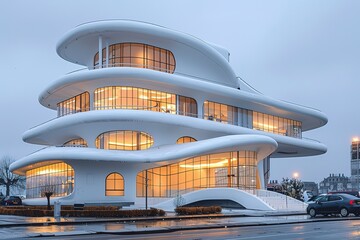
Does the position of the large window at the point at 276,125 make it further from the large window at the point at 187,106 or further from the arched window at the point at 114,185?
the arched window at the point at 114,185

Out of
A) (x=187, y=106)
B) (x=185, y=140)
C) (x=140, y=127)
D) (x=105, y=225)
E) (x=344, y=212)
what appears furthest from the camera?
(x=187, y=106)

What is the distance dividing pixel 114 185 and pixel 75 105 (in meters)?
12.4

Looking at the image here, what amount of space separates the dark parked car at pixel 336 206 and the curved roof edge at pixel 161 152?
13.5 meters

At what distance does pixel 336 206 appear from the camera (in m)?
34.2

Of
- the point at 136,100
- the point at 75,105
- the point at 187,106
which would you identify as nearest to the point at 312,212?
the point at 136,100

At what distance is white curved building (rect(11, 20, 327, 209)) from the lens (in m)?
46.8

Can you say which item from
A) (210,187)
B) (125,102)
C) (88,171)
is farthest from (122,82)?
(210,187)

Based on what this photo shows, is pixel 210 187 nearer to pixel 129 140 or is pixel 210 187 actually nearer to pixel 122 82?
pixel 129 140

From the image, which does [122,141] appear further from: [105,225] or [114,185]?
[105,225]

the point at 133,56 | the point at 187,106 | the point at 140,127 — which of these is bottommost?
the point at 140,127

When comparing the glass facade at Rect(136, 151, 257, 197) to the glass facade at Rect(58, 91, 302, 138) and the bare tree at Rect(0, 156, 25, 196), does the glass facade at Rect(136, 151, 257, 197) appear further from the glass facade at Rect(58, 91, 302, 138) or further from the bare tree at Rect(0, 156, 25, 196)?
the bare tree at Rect(0, 156, 25, 196)

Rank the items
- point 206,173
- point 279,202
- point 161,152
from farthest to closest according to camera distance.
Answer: point 206,173 < point 161,152 < point 279,202

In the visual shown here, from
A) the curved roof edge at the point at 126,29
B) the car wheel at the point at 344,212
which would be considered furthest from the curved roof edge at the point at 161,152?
the car wheel at the point at 344,212

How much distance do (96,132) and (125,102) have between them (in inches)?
163
